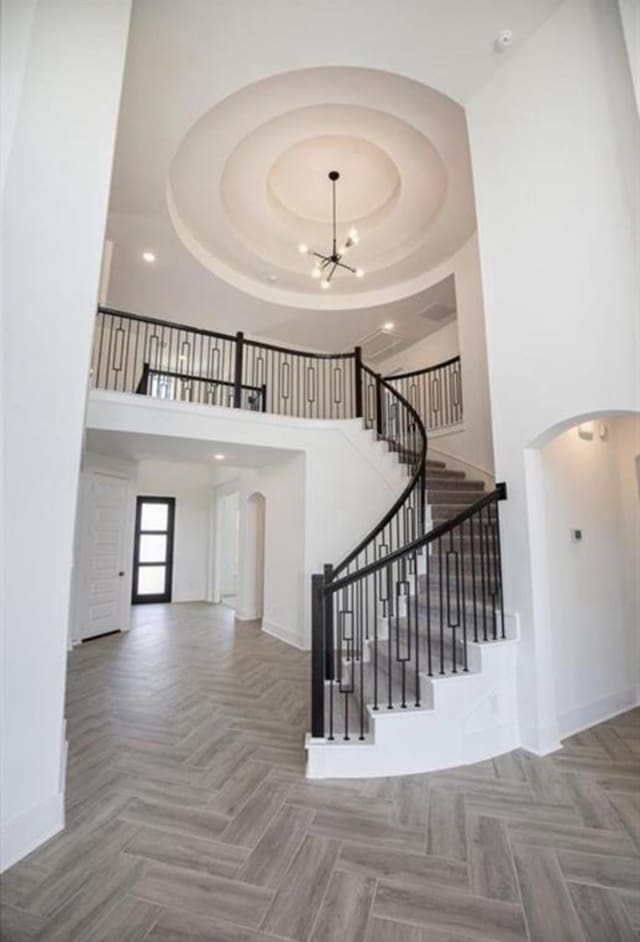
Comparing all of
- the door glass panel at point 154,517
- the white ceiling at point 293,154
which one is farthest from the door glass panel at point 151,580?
the white ceiling at point 293,154

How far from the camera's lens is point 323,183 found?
607 cm

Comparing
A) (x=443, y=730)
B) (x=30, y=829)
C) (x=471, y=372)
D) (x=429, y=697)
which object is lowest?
(x=30, y=829)

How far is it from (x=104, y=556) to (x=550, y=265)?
262 inches

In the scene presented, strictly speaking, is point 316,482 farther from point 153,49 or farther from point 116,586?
point 153,49

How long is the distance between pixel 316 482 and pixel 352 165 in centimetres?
431

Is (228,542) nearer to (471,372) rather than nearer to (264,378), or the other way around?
(264,378)

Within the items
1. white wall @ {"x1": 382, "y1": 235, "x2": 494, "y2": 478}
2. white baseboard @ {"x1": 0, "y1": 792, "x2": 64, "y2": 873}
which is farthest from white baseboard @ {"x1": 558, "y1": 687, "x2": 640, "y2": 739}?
white baseboard @ {"x1": 0, "y1": 792, "x2": 64, "y2": 873}

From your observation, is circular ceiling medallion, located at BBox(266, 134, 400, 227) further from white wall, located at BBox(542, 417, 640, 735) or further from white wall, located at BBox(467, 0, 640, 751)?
white wall, located at BBox(542, 417, 640, 735)

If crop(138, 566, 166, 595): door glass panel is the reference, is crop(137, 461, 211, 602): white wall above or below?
above

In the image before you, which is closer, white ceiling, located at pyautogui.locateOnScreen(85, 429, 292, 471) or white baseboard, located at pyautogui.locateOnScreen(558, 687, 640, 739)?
white baseboard, located at pyautogui.locateOnScreen(558, 687, 640, 739)

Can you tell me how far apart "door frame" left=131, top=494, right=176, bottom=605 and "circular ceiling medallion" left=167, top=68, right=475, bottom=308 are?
513 cm

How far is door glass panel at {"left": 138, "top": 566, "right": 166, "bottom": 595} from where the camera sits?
941 cm

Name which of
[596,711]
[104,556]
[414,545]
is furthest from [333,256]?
[596,711]

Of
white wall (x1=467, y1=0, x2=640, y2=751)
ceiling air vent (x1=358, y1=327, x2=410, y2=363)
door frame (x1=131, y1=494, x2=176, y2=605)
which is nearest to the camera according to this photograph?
white wall (x1=467, y1=0, x2=640, y2=751)
